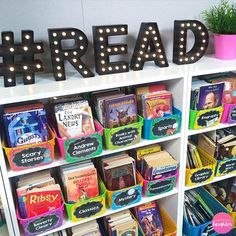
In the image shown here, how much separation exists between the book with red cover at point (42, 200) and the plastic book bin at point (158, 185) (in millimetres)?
403

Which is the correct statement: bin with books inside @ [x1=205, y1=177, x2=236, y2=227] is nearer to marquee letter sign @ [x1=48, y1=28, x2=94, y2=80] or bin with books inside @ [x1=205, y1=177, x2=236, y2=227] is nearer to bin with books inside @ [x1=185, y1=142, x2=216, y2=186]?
bin with books inside @ [x1=185, y1=142, x2=216, y2=186]

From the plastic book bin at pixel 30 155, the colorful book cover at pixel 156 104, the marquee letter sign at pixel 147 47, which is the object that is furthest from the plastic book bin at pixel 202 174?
the plastic book bin at pixel 30 155

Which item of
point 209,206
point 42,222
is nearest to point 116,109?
point 42,222

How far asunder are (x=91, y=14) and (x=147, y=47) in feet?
0.98

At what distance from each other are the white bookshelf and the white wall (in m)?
0.20

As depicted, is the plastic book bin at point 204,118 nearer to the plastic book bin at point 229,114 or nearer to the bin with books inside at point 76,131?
the plastic book bin at point 229,114

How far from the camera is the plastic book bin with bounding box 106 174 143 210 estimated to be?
4.27 feet

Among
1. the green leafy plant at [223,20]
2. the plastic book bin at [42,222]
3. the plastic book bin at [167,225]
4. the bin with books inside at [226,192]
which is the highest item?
the green leafy plant at [223,20]

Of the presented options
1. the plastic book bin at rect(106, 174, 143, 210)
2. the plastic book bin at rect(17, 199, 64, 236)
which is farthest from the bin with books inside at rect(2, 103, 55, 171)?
the plastic book bin at rect(106, 174, 143, 210)

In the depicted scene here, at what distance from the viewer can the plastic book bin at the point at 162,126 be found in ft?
Result: 4.21

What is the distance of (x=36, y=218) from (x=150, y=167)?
541 millimetres

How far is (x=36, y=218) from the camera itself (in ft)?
3.89

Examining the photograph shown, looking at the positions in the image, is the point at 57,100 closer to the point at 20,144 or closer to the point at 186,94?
the point at 20,144
